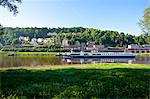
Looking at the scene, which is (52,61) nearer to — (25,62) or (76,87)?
(25,62)

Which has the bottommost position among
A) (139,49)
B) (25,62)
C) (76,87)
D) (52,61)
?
(139,49)

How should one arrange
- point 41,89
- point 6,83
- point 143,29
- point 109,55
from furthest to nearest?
1. point 109,55
2. point 143,29
3. point 6,83
4. point 41,89

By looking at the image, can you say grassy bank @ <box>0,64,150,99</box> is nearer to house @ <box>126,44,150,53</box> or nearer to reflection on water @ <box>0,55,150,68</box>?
reflection on water @ <box>0,55,150,68</box>

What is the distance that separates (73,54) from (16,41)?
332 ft

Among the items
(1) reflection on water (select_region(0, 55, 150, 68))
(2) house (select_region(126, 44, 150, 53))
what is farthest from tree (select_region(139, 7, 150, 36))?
(2) house (select_region(126, 44, 150, 53))

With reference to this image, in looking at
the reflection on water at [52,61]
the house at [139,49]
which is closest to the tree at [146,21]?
the reflection on water at [52,61]

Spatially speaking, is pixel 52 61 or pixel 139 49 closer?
pixel 52 61

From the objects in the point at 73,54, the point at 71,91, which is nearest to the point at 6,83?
the point at 71,91

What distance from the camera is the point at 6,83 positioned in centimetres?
1970

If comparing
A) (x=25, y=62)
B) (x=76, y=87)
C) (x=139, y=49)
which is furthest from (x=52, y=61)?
(x=139, y=49)

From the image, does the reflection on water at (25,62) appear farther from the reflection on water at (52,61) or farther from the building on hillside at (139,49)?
the building on hillside at (139,49)

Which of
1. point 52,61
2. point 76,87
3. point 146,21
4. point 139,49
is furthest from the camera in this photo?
point 139,49

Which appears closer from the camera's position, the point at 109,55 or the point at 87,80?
the point at 87,80

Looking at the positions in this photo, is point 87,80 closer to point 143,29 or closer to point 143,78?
point 143,78
